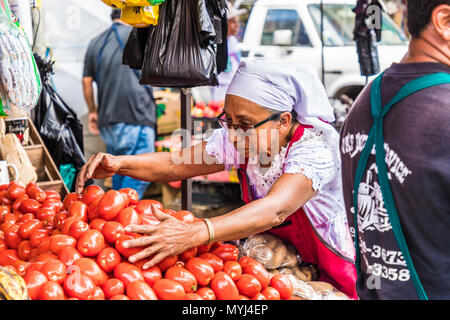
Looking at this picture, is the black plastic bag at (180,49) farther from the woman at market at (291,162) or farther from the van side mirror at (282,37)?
the van side mirror at (282,37)

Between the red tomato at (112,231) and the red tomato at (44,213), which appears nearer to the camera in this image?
the red tomato at (112,231)

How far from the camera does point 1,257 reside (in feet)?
7.09

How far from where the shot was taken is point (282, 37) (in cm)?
771

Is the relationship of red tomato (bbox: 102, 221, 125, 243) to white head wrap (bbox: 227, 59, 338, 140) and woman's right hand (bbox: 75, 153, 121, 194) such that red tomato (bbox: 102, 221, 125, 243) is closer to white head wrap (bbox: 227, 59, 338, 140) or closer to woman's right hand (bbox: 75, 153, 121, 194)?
woman's right hand (bbox: 75, 153, 121, 194)

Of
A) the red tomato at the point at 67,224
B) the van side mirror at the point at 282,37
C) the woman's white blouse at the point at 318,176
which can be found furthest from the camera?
the van side mirror at the point at 282,37

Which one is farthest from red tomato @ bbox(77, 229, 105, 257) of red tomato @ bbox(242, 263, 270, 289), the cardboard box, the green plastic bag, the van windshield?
the van windshield

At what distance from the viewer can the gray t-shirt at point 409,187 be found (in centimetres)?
134

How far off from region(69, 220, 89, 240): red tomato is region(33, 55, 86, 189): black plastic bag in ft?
7.37

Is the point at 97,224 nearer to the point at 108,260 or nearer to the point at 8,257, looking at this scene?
the point at 108,260

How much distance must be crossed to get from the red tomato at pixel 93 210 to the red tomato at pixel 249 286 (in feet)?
2.14

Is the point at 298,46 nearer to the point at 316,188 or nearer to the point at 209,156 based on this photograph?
the point at 209,156

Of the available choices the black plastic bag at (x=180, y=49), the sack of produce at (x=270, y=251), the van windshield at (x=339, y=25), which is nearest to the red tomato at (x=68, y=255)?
the sack of produce at (x=270, y=251)

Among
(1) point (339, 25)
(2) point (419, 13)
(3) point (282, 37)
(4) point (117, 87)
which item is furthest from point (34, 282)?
(1) point (339, 25)

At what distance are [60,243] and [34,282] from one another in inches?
10.8
